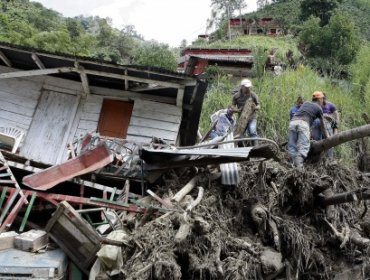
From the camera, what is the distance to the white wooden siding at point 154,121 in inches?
399

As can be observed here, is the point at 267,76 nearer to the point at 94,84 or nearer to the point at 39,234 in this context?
the point at 94,84

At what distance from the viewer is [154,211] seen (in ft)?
22.4

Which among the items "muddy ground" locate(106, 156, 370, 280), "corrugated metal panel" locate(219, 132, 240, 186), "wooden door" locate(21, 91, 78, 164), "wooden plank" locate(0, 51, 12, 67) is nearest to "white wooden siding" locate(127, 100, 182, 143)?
"wooden door" locate(21, 91, 78, 164)

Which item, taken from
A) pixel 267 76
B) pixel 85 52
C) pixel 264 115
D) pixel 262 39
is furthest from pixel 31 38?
pixel 262 39

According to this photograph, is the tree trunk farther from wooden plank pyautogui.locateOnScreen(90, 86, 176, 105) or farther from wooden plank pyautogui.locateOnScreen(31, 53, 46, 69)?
wooden plank pyautogui.locateOnScreen(31, 53, 46, 69)

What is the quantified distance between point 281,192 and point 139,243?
2900 millimetres

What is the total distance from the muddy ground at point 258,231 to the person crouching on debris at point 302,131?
0.26 meters

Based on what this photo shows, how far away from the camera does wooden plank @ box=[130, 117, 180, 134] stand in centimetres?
1016

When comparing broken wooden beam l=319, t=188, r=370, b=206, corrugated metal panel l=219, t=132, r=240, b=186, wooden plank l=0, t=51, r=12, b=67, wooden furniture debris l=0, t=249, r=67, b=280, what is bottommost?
wooden furniture debris l=0, t=249, r=67, b=280

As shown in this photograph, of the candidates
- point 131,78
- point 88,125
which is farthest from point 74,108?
point 131,78

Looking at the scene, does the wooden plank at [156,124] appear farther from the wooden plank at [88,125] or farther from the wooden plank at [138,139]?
the wooden plank at [88,125]

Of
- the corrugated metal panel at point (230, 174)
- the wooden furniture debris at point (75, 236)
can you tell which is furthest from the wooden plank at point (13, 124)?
the corrugated metal panel at point (230, 174)

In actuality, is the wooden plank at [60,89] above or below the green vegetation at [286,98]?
below

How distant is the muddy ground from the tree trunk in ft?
1.35
